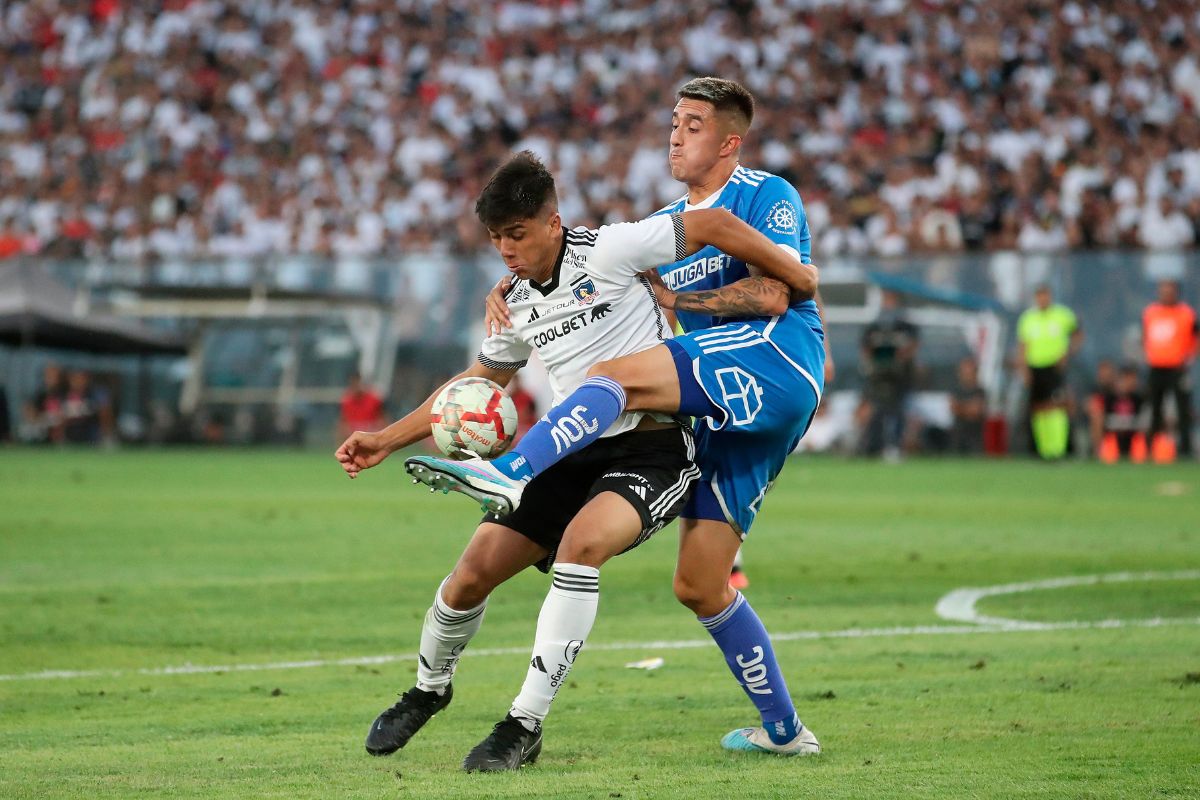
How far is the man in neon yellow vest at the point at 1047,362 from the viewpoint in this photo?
21.7 meters

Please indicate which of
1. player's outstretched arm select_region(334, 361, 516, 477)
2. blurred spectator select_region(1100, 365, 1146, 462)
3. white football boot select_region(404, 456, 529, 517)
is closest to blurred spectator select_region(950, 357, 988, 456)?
blurred spectator select_region(1100, 365, 1146, 462)

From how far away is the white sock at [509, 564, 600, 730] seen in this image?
4.83 metres

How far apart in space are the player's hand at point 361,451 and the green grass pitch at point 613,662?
891 millimetres

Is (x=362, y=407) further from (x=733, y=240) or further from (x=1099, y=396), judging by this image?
(x=733, y=240)

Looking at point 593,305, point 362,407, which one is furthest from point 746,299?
point 362,407

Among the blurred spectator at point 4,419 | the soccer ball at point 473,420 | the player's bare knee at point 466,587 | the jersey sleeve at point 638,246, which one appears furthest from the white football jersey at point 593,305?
the blurred spectator at point 4,419

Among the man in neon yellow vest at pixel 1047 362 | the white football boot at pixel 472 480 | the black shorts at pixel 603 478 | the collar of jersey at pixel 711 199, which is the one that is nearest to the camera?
the white football boot at pixel 472 480

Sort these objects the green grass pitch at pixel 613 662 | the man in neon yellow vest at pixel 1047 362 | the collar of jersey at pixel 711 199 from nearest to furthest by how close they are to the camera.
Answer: the green grass pitch at pixel 613 662, the collar of jersey at pixel 711 199, the man in neon yellow vest at pixel 1047 362

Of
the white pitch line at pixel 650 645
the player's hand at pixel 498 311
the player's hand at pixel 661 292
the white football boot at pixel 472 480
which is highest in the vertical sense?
the player's hand at pixel 661 292

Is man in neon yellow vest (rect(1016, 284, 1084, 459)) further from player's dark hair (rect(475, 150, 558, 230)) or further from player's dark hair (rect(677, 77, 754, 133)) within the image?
player's dark hair (rect(475, 150, 558, 230))

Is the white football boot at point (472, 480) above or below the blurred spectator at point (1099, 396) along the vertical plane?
above

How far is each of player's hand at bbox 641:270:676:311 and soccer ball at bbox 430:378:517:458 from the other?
0.64m

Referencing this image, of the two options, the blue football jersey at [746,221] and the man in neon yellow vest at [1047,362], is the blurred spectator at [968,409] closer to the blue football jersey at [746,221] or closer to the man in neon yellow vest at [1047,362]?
the man in neon yellow vest at [1047,362]

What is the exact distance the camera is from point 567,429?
4.83m
